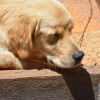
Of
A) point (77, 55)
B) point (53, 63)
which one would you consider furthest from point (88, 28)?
point (77, 55)

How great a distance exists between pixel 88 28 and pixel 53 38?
1.40m

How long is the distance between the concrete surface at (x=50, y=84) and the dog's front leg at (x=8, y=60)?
9 cm

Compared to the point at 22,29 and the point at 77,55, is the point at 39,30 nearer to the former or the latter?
the point at 22,29

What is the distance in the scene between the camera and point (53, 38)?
338 cm

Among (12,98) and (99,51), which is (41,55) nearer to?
(12,98)

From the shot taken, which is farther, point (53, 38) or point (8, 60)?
point (8, 60)

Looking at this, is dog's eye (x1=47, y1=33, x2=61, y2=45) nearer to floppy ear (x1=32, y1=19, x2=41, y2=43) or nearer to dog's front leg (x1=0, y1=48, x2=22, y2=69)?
floppy ear (x1=32, y1=19, x2=41, y2=43)

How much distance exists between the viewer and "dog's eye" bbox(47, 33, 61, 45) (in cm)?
337

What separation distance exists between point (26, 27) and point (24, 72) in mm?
364

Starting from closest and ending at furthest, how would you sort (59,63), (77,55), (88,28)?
(77,55) < (59,63) < (88,28)

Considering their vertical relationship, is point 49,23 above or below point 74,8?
above

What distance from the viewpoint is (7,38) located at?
3.43 m

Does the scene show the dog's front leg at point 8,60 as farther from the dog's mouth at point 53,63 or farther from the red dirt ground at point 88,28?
the red dirt ground at point 88,28

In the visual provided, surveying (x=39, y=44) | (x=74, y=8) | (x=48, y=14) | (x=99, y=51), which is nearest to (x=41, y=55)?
(x=39, y=44)
